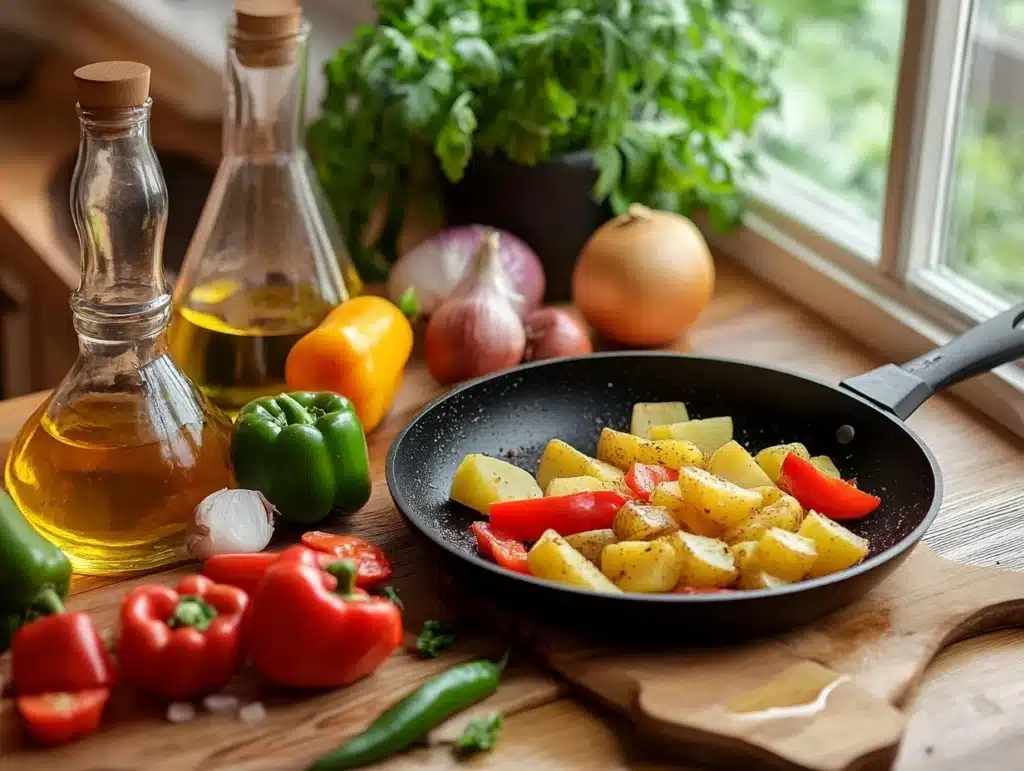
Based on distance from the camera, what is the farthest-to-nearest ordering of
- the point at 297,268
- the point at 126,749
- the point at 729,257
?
1. the point at 729,257
2. the point at 297,268
3. the point at 126,749

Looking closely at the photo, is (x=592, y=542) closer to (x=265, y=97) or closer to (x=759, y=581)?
(x=759, y=581)

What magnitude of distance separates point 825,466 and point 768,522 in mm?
188

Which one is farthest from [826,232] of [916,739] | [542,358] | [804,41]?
[916,739]

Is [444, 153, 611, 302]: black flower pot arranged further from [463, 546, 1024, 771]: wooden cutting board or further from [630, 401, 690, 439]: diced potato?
[463, 546, 1024, 771]: wooden cutting board

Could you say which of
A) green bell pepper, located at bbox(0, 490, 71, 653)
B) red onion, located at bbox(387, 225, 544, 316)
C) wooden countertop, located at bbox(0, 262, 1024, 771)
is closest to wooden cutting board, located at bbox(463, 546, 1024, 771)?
wooden countertop, located at bbox(0, 262, 1024, 771)

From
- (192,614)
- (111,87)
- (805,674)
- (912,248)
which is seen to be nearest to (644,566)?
(805,674)

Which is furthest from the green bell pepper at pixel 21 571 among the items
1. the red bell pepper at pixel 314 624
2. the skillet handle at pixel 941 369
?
the skillet handle at pixel 941 369

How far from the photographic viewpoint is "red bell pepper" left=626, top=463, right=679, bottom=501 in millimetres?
1244

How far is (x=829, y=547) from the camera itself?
1118 millimetres

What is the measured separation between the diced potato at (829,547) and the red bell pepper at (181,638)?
0.48m

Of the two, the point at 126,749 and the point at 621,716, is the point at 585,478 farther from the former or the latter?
the point at 126,749

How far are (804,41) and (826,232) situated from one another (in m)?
0.66

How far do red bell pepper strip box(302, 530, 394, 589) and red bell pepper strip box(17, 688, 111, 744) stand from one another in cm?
24

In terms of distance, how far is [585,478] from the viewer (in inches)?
49.4
